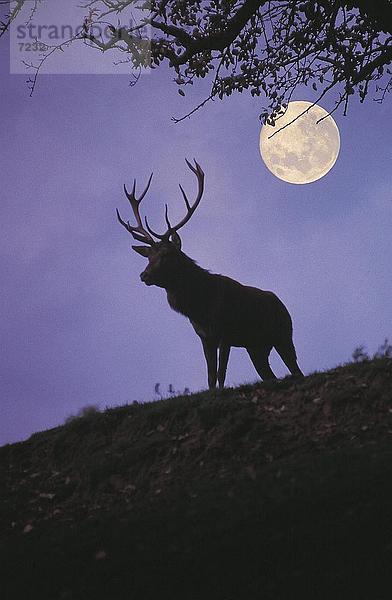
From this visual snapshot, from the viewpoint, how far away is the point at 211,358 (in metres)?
12.9

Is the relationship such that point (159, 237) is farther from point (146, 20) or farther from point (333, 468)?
point (333, 468)

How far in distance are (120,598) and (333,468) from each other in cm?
286

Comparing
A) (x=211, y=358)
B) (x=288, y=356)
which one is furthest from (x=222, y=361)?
(x=288, y=356)

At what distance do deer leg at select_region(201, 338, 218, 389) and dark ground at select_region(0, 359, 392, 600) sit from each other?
1386 millimetres

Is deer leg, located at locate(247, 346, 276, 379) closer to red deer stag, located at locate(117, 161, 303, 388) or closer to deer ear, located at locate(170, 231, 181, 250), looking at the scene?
red deer stag, located at locate(117, 161, 303, 388)

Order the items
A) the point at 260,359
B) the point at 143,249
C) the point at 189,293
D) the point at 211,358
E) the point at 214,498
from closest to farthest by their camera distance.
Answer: the point at 214,498 → the point at 211,358 → the point at 189,293 → the point at 143,249 → the point at 260,359

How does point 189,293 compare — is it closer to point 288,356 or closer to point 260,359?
point 260,359

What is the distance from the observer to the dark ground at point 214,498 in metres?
5.33

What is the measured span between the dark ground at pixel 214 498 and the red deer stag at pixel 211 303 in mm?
2168

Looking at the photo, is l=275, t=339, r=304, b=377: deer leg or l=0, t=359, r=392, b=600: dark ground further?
l=275, t=339, r=304, b=377: deer leg

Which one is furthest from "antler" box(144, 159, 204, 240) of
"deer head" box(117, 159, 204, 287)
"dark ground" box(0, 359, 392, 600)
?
"dark ground" box(0, 359, 392, 600)

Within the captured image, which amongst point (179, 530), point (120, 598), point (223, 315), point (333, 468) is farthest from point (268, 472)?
point (223, 315)

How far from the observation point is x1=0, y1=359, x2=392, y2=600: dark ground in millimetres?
5332

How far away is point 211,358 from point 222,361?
0.23 meters
